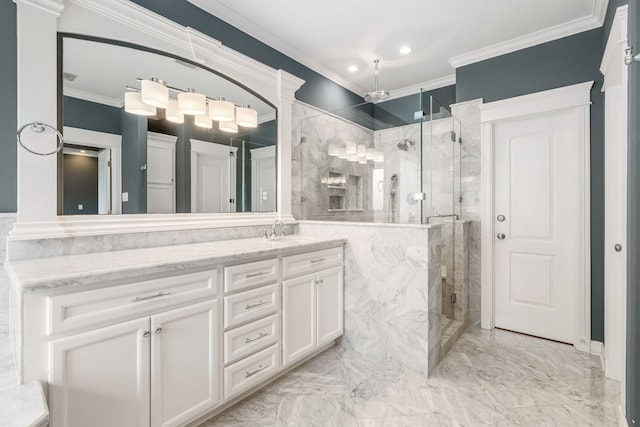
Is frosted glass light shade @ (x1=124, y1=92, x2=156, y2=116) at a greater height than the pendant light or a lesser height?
lesser

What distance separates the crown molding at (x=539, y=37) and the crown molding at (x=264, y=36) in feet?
4.33

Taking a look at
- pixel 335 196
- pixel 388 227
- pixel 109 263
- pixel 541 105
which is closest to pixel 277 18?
pixel 335 196

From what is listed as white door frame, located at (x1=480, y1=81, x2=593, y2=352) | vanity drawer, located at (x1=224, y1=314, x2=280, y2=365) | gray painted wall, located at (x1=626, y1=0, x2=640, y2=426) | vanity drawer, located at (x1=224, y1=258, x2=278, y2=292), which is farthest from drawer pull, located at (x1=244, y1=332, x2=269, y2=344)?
white door frame, located at (x1=480, y1=81, x2=593, y2=352)

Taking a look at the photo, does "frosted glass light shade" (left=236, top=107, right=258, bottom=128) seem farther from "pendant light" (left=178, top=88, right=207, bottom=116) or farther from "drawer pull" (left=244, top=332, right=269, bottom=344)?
"drawer pull" (left=244, top=332, right=269, bottom=344)

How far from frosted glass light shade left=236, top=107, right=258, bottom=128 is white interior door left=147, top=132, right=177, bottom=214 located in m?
0.62

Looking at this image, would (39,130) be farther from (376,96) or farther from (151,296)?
(376,96)

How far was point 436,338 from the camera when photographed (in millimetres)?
2402

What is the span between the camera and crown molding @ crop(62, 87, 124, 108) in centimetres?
179

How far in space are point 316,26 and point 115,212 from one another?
86.7 inches

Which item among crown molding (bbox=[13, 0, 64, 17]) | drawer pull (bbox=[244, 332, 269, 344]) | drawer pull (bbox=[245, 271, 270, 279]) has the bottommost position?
drawer pull (bbox=[244, 332, 269, 344])

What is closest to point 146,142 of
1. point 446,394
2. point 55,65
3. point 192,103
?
point 192,103

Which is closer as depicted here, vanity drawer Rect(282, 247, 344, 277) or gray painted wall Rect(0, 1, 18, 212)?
gray painted wall Rect(0, 1, 18, 212)

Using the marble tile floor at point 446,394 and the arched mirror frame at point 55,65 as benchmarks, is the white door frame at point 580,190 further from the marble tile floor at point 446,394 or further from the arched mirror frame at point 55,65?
the arched mirror frame at point 55,65

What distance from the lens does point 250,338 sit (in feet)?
6.26
